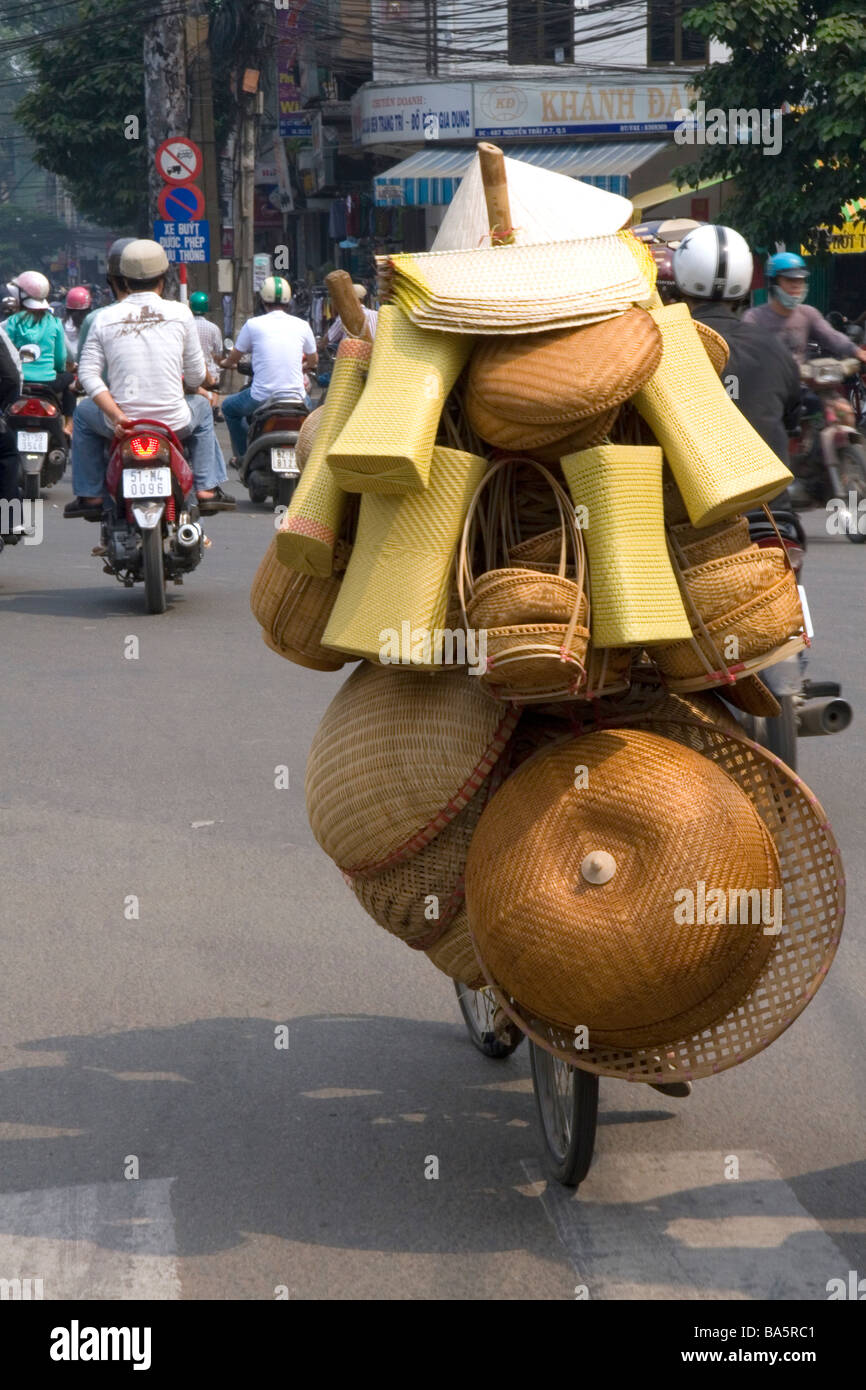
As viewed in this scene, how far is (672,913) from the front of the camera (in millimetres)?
3238

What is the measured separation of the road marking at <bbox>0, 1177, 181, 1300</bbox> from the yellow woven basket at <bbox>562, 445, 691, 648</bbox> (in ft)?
4.66

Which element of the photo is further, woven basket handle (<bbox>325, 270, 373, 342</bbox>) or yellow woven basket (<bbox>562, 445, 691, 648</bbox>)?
woven basket handle (<bbox>325, 270, 373, 342</bbox>)

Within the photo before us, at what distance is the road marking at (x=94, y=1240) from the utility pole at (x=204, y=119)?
23.1 meters

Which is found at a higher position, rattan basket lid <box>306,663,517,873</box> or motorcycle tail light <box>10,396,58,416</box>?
rattan basket lid <box>306,663,517,873</box>

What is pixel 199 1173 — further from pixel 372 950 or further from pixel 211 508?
pixel 211 508

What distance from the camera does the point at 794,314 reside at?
42.2ft

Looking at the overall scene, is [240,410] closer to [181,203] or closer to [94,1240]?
[181,203]

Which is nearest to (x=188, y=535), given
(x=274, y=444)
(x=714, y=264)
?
(x=274, y=444)

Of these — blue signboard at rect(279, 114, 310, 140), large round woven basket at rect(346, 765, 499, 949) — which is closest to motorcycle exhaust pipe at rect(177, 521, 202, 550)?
large round woven basket at rect(346, 765, 499, 949)

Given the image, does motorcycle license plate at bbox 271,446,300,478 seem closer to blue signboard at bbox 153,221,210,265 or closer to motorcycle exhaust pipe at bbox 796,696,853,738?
blue signboard at bbox 153,221,210,265

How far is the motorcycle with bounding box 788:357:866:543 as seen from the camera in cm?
1299

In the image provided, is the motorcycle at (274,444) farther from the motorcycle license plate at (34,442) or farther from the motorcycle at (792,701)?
the motorcycle at (792,701)

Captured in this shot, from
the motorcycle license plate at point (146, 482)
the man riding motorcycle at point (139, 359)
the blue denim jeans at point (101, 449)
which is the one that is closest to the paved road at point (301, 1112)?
the motorcycle license plate at point (146, 482)
